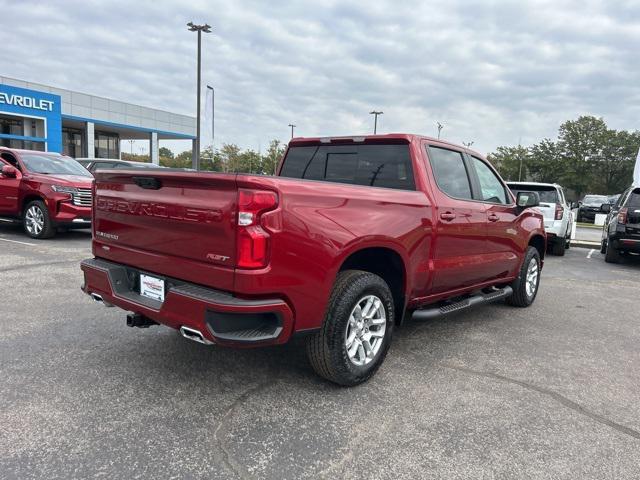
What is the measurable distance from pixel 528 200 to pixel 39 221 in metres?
8.86

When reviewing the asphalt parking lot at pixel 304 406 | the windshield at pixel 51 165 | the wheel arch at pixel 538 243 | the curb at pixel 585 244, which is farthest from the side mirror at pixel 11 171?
the curb at pixel 585 244

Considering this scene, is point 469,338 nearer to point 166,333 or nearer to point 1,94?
point 166,333

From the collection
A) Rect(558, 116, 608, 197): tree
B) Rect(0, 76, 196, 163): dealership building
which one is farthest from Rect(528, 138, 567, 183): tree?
Rect(0, 76, 196, 163): dealership building

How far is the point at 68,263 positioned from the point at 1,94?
24.7m

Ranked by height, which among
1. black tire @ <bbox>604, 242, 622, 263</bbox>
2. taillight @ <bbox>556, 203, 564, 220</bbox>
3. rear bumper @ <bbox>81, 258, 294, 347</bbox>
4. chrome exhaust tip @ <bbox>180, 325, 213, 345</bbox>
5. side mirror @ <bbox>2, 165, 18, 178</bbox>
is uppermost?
side mirror @ <bbox>2, 165, 18, 178</bbox>

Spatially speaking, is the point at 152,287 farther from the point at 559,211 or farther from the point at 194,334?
the point at 559,211

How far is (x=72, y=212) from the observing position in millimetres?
9328

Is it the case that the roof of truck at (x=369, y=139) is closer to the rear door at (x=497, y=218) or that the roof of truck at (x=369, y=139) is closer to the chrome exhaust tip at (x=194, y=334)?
the rear door at (x=497, y=218)

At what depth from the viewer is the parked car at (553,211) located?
10.3 meters

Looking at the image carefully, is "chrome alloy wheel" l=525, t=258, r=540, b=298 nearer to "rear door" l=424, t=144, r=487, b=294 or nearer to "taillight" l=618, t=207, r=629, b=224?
"rear door" l=424, t=144, r=487, b=294

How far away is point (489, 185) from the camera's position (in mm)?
5109

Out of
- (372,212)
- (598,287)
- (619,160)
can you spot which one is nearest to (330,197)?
(372,212)

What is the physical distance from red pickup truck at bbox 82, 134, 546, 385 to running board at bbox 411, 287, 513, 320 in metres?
0.02

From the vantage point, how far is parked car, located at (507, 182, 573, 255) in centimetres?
1026
